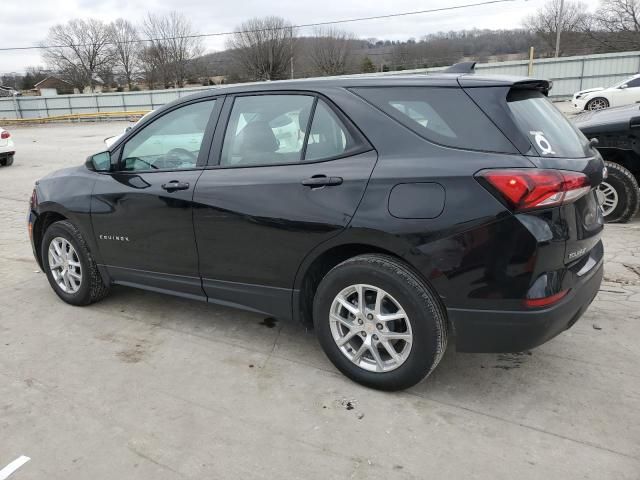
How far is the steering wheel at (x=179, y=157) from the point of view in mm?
3510

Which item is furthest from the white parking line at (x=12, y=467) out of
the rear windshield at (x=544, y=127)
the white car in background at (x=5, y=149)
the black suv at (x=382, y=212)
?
the white car in background at (x=5, y=149)

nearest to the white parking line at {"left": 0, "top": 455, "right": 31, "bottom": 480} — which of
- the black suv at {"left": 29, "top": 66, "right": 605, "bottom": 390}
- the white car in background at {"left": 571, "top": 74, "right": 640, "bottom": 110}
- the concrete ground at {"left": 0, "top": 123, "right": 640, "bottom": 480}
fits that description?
the concrete ground at {"left": 0, "top": 123, "right": 640, "bottom": 480}

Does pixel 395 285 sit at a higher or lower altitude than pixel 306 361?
higher

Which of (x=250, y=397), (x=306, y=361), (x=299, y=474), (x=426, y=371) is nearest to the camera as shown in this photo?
(x=299, y=474)

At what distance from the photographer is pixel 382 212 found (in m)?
2.66

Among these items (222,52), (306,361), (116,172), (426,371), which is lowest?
(306,361)

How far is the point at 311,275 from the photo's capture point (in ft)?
10.1

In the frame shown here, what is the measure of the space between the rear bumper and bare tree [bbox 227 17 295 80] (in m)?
68.8

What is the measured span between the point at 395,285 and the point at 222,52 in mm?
70035

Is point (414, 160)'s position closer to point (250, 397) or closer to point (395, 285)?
point (395, 285)

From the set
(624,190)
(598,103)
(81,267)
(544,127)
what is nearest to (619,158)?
(624,190)

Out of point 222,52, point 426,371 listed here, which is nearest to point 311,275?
point 426,371

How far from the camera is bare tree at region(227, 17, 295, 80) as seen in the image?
68312mm

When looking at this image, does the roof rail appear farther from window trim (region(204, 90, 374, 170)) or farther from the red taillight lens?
the red taillight lens
